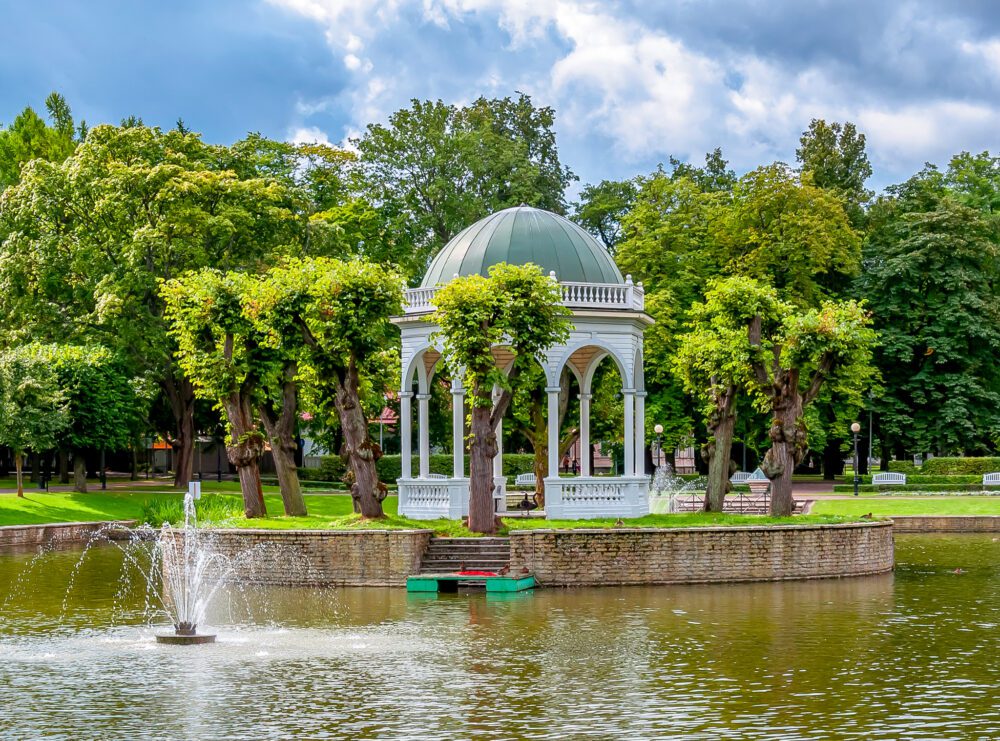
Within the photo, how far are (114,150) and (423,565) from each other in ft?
97.0

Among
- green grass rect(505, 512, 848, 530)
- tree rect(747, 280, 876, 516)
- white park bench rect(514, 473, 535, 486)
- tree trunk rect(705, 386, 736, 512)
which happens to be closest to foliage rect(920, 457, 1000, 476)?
white park bench rect(514, 473, 535, 486)

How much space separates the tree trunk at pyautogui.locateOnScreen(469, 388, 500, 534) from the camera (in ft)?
103

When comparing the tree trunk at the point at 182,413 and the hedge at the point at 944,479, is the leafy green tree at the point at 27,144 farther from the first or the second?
the hedge at the point at 944,479

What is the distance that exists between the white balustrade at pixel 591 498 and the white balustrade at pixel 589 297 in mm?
4225

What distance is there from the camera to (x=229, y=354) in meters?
36.0

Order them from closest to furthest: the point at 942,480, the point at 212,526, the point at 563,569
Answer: the point at 563,569 < the point at 212,526 < the point at 942,480

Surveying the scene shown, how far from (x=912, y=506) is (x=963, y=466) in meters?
8.34

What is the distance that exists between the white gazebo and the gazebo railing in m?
0.02

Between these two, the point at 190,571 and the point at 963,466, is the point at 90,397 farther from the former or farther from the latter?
the point at 963,466

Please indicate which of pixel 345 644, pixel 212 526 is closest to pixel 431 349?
pixel 212 526

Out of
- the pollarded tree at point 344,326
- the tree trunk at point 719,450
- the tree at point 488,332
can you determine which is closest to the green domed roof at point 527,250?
the pollarded tree at point 344,326

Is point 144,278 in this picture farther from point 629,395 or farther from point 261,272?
point 629,395

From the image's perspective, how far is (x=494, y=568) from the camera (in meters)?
29.7

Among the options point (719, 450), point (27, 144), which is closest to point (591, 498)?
point (719, 450)
